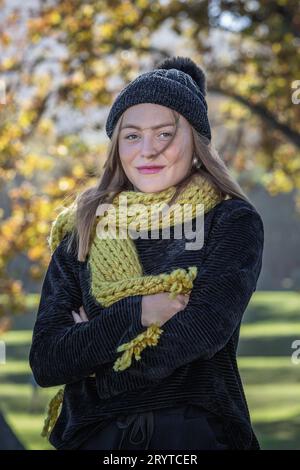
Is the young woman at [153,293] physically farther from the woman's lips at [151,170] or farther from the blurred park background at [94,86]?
the blurred park background at [94,86]

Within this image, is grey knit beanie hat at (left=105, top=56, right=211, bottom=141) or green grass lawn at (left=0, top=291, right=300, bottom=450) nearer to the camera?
grey knit beanie hat at (left=105, top=56, right=211, bottom=141)

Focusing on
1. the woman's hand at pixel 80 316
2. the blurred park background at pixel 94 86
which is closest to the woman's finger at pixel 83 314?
the woman's hand at pixel 80 316

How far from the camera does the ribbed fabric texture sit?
A: 262 centimetres

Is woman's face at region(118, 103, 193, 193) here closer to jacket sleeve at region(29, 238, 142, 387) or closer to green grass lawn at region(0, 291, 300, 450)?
jacket sleeve at region(29, 238, 142, 387)

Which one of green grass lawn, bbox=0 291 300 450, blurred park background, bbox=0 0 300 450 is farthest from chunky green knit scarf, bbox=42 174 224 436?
green grass lawn, bbox=0 291 300 450

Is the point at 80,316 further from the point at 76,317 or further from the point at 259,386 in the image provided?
the point at 259,386

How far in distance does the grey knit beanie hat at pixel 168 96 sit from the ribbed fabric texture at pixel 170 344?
27 cm

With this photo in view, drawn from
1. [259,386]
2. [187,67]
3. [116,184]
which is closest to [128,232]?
[116,184]

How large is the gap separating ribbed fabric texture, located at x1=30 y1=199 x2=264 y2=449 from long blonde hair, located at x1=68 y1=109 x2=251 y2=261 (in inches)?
2.7

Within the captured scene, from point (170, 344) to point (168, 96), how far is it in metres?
0.72

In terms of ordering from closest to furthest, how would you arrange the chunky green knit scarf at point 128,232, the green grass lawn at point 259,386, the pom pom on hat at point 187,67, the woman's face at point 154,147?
the chunky green knit scarf at point 128,232, the woman's face at point 154,147, the pom pom on hat at point 187,67, the green grass lawn at point 259,386

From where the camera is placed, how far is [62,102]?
37.0ft

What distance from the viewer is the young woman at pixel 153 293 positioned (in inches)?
103

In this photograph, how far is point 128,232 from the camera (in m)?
2.90
